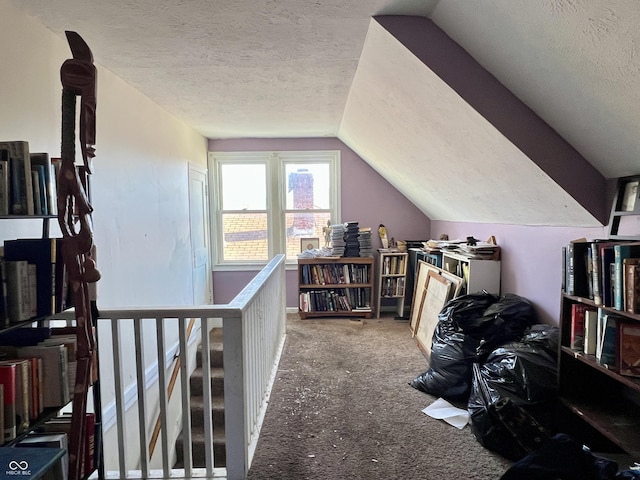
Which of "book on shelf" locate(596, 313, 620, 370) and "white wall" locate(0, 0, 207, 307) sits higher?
"white wall" locate(0, 0, 207, 307)

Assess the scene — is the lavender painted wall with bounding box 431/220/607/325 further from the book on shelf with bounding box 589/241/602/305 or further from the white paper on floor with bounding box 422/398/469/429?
the white paper on floor with bounding box 422/398/469/429

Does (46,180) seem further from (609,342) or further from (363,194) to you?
(363,194)

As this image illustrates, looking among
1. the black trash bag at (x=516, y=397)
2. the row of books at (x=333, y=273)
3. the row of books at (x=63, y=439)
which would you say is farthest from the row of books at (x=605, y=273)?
the row of books at (x=333, y=273)

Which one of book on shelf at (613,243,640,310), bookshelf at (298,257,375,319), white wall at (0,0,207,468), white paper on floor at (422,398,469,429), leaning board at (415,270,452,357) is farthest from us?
bookshelf at (298,257,375,319)

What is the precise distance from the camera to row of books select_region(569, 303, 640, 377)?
148 centimetres

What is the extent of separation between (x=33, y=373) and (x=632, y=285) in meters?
2.28

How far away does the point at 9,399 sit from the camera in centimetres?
126

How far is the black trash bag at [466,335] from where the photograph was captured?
2.31 m

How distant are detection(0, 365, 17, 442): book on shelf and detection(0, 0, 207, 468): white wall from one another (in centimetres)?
69

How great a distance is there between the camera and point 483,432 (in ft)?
6.30

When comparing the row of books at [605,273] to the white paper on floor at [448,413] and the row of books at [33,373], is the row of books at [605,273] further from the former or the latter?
the row of books at [33,373]

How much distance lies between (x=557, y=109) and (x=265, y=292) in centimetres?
189

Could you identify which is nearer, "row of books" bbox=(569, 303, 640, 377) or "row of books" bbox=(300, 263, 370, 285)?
"row of books" bbox=(569, 303, 640, 377)

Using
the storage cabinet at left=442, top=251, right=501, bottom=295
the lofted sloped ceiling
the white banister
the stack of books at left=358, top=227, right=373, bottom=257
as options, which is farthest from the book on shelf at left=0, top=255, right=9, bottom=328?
the stack of books at left=358, top=227, right=373, bottom=257
